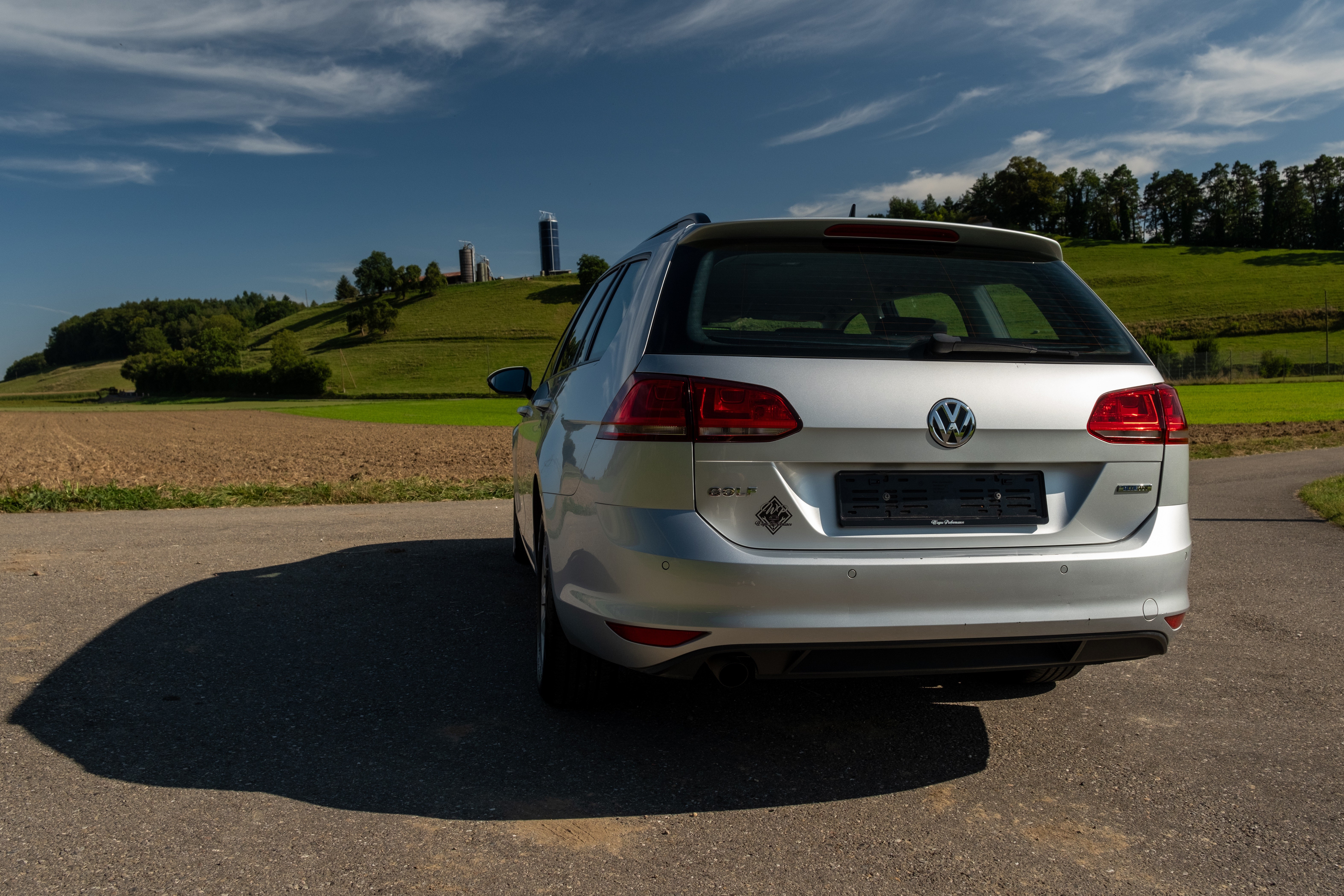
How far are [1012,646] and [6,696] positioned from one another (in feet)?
12.6

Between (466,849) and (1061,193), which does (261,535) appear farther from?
(1061,193)

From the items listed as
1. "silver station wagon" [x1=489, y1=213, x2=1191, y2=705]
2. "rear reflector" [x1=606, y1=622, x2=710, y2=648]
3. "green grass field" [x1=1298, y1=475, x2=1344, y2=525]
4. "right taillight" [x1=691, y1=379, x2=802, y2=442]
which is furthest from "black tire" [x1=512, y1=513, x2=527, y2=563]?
"green grass field" [x1=1298, y1=475, x2=1344, y2=525]

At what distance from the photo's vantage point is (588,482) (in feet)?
9.77

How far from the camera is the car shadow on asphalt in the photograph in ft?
9.52

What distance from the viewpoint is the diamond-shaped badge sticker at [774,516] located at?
2641 mm

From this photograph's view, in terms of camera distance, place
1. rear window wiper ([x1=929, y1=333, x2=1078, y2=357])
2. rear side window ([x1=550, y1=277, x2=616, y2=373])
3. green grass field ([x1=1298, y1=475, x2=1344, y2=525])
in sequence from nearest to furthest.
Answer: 1. rear window wiper ([x1=929, y1=333, x2=1078, y2=357])
2. rear side window ([x1=550, y1=277, x2=616, y2=373])
3. green grass field ([x1=1298, y1=475, x2=1344, y2=525])

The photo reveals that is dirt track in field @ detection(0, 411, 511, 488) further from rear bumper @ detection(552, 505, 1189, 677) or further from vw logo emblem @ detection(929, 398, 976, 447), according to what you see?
vw logo emblem @ detection(929, 398, 976, 447)

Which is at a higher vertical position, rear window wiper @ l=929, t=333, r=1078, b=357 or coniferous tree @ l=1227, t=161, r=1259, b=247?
coniferous tree @ l=1227, t=161, r=1259, b=247

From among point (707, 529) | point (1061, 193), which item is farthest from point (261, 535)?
point (1061, 193)

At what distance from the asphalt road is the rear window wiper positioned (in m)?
1.35

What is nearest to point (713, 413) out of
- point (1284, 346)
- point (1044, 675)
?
point (1044, 675)

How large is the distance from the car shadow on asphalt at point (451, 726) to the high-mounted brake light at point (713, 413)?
111 cm

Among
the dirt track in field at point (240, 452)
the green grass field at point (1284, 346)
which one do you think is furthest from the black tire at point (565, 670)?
the green grass field at point (1284, 346)

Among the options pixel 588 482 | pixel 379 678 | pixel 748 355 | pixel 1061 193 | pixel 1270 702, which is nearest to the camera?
pixel 748 355
